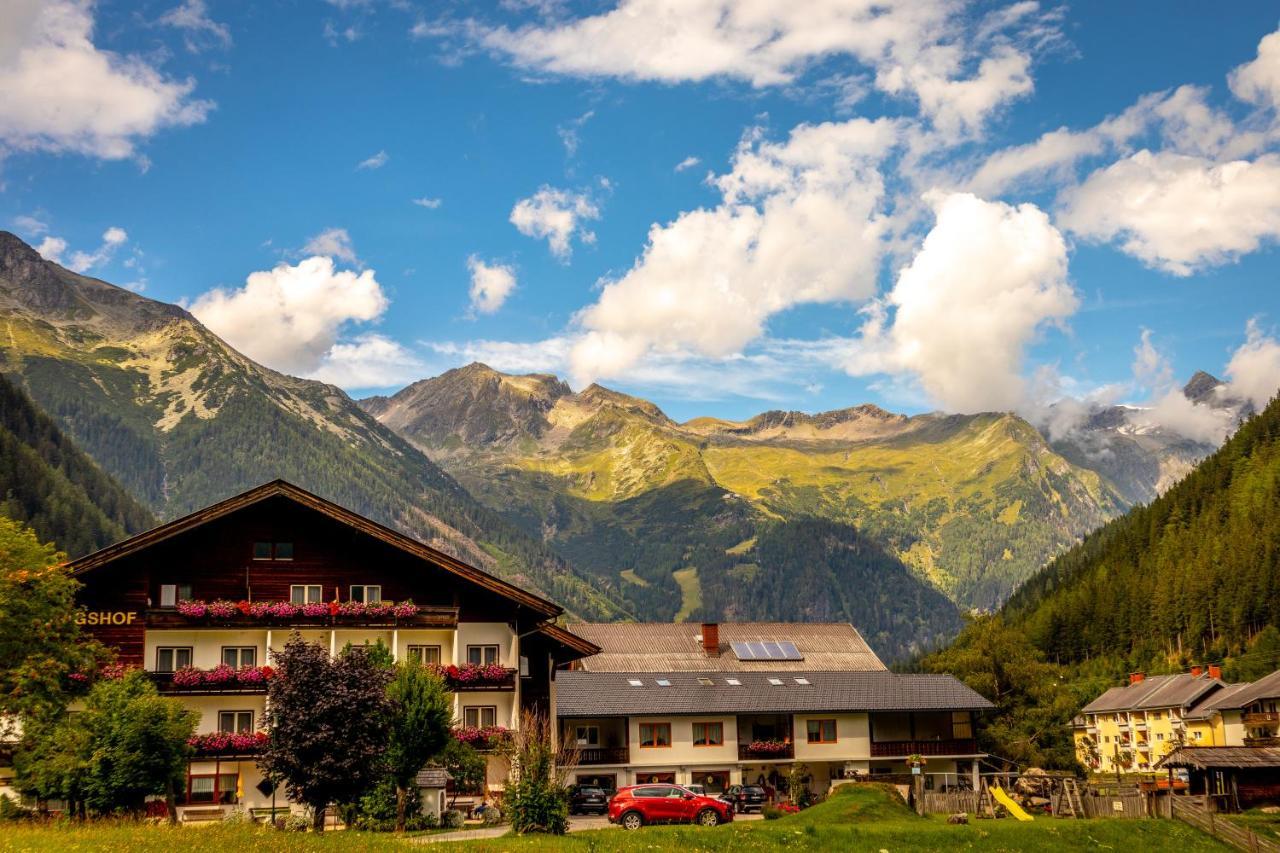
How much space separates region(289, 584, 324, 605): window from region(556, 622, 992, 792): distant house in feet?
67.0

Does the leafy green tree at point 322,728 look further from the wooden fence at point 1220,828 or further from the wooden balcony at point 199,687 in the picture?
the wooden fence at point 1220,828

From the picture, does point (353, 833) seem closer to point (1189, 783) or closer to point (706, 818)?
point (706, 818)

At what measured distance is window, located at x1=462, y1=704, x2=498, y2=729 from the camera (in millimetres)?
65000

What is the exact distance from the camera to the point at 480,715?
65.2 metres

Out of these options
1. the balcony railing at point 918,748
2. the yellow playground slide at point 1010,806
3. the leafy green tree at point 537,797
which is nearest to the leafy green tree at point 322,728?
the leafy green tree at point 537,797

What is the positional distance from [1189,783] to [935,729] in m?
16.7

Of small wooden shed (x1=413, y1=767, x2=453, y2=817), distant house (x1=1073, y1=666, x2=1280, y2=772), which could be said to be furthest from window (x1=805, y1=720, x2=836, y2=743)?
distant house (x1=1073, y1=666, x2=1280, y2=772)

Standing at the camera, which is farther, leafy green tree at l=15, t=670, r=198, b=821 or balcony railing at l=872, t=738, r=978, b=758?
balcony railing at l=872, t=738, r=978, b=758

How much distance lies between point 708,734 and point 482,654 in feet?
74.6

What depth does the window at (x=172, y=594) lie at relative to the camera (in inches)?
2475

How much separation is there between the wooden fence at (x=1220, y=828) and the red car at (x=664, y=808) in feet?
69.4

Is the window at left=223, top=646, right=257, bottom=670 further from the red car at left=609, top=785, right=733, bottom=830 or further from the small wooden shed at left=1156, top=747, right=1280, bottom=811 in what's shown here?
the small wooden shed at left=1156, top=747, right=1280, bottom=811

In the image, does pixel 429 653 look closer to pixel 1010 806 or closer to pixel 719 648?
pixel 1010 806

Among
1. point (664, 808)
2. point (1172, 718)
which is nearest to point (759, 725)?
point (664, 808)
